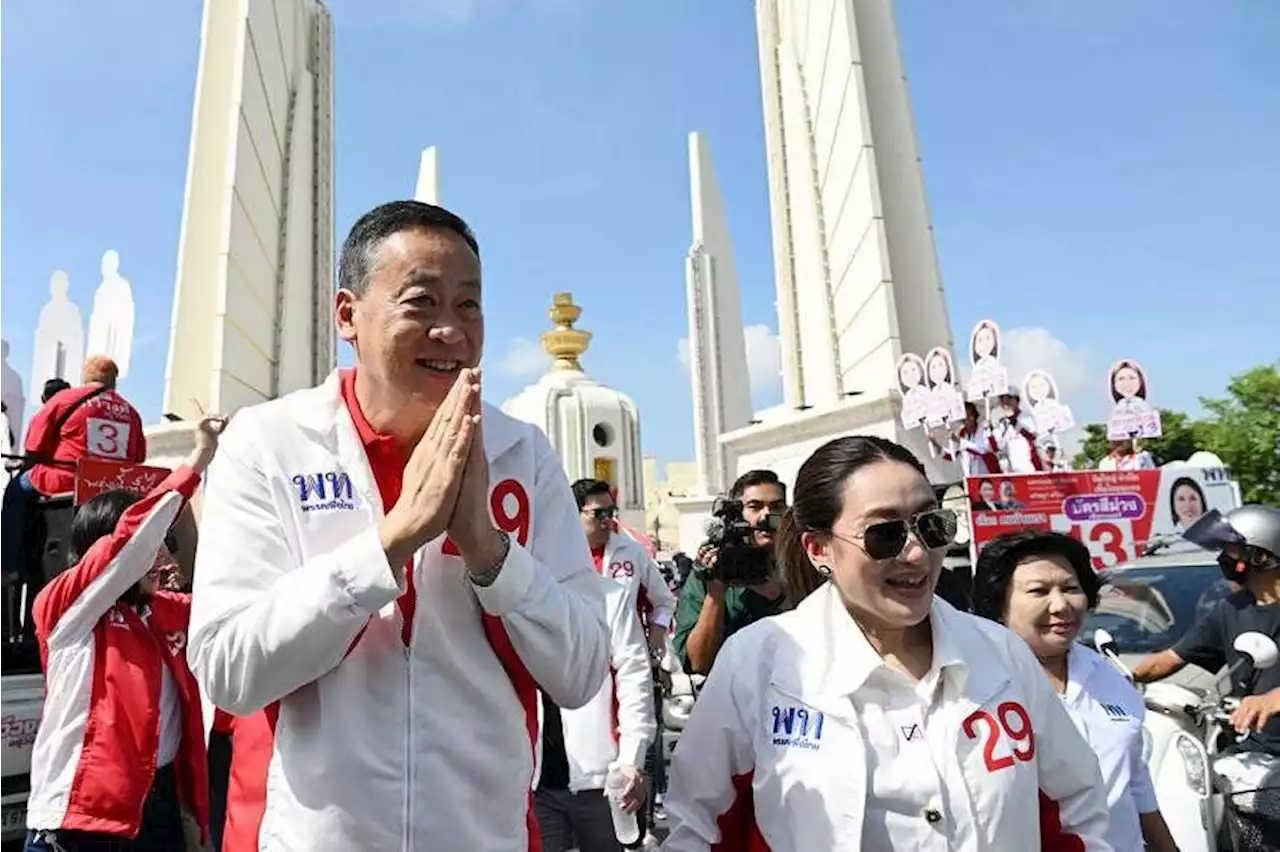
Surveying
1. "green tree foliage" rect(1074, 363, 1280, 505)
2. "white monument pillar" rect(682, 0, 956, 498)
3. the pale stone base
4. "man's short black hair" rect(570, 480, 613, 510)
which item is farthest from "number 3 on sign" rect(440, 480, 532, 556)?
"green tree foliage" rect(1074, 363, 1280, 505)

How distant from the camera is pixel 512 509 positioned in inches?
62.5

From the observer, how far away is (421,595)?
1471 millimetres

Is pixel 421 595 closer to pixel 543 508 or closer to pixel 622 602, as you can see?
pixel 543 508

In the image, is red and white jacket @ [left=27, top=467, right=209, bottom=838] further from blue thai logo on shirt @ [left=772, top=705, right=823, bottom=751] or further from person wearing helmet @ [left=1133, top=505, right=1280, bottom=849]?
person wearing helmet @ [left=1133, top=505, right=1280, bottom=849]

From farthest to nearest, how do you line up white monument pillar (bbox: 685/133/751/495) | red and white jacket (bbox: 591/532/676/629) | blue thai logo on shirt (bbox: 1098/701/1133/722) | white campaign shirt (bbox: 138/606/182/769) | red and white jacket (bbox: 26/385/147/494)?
white monument pillar (bbox: 685/133/751/495)
red and white jacket (bbox: 26/385/147/494)
red and white jacket (bbox: 591/532/676/629)
white campaign shirt (bbox: 138/606/182/769)
blue thai logo on shirt (bbox: 1098/701/1133/722)

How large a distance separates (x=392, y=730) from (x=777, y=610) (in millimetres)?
2606

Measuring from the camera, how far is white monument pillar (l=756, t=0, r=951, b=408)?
12898 mm

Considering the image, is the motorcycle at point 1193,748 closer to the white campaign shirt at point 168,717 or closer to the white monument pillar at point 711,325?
the white campaign shirt at point 168,717

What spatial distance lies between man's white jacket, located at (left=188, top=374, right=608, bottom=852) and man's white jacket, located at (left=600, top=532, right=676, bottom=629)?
106 inches

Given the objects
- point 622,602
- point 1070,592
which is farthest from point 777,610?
point 1070,592

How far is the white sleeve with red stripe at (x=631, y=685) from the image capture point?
372 centimetres

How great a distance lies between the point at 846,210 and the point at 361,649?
13.3 meters

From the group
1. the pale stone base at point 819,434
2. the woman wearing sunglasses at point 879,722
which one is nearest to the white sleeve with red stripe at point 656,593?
the woman wearing sunglasses at point 879,722

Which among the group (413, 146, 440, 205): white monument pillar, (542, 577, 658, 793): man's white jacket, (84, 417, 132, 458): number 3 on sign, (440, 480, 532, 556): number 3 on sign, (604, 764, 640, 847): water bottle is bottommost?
(604, 764, 640, 847): water bottle
